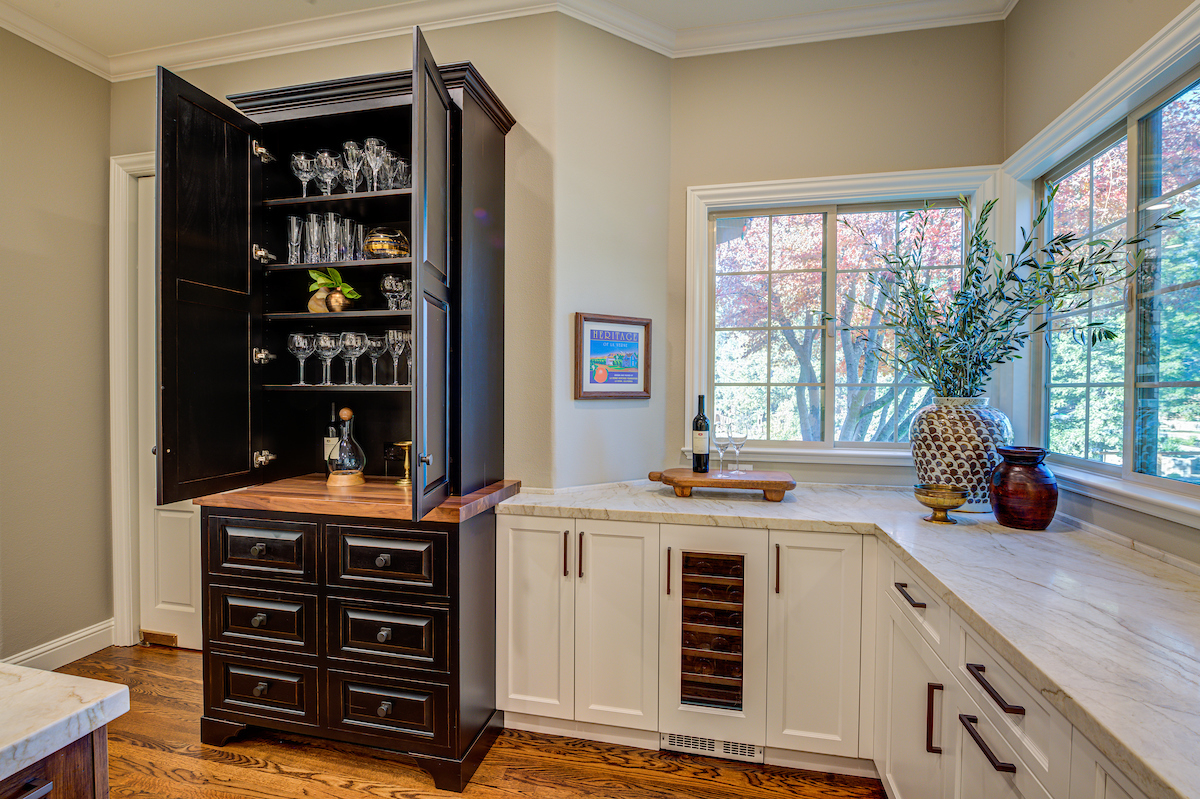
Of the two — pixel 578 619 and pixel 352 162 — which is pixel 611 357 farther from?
pixel 352 162

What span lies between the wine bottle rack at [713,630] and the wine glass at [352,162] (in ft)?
6.52

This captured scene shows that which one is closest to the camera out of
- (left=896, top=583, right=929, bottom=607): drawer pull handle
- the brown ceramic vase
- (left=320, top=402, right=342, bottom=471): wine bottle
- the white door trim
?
(left=896, top=583, right=929, bottom=607): drawer pull handle

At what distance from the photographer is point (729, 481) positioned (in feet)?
7.47

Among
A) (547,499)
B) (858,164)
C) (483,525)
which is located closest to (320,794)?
(483,525)

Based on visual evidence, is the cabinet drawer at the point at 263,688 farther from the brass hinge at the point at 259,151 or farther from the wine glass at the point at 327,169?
the brass hinge at the point at 259,151

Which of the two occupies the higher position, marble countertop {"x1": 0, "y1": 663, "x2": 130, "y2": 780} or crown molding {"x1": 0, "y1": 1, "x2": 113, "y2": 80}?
crown molding {"x1": 0, "y1": 1, "x2": 113, "y2": 80}

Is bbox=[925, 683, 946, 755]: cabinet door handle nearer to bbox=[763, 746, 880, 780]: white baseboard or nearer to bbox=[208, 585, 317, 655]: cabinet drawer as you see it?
bbox=[763, 746, 880, 780]: white baseboard

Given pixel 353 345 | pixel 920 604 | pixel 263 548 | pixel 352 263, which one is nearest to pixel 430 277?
pixel 352 263

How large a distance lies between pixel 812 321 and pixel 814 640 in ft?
4.84

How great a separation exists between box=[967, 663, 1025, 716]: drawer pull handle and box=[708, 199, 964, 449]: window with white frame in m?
1.55

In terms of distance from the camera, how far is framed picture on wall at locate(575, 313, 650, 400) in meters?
2.44

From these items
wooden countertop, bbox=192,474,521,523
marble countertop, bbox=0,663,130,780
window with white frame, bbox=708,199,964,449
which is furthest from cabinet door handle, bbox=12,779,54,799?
window with white frame, bbox=708,199,964,449

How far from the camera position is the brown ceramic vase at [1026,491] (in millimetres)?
1806

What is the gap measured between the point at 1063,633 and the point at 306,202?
2681mm
